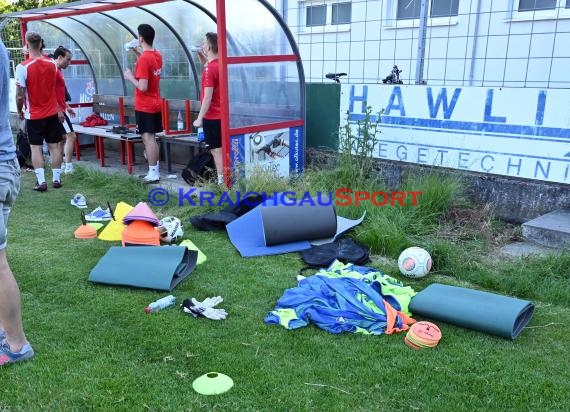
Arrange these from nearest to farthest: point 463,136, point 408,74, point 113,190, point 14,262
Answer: point 14,262 → point 463,136 → point 113,190 → point 408,74

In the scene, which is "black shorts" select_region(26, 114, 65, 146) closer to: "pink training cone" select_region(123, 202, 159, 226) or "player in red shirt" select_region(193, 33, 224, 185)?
"player in red shirt" select_region(193, 33, 224, 185)

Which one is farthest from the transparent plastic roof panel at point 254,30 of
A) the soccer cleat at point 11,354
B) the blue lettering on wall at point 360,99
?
the soccer cleat at point 11,354

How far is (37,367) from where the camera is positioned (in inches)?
118

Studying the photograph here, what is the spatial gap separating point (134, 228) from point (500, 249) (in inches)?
136

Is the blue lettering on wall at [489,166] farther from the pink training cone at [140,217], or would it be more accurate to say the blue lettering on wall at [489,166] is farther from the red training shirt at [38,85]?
the red training shirt at [38,85]

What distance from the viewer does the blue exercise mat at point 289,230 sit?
495 cm

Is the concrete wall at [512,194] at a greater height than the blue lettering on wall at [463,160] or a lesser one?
lesser

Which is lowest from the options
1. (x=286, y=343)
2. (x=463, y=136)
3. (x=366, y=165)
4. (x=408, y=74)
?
(x=286, y=343)

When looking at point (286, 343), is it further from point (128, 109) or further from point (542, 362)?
point (128, 109)

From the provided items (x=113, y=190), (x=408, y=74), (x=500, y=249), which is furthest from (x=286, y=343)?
(x=408, y=74)

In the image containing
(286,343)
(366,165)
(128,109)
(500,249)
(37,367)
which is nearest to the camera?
(37,367)

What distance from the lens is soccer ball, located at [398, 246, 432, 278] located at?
4.31m

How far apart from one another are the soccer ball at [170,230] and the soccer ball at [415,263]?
7.32ft

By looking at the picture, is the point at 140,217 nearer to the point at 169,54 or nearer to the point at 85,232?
the point at 85,232
